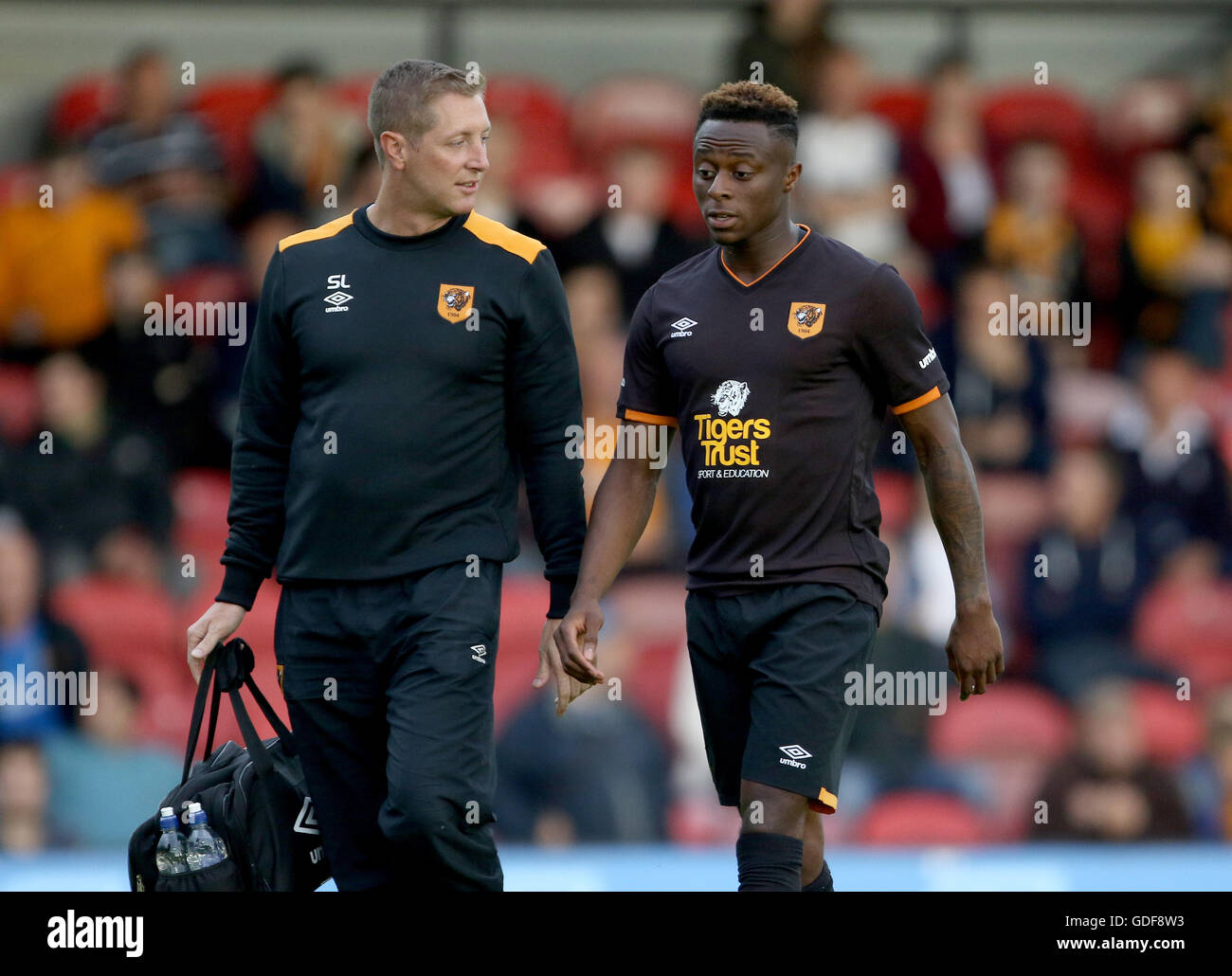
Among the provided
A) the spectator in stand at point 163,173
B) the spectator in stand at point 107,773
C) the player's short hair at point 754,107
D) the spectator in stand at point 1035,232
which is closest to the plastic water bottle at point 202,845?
the player's short hair at point 754,107

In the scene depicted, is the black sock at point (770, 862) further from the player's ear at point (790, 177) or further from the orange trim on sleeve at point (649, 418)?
the player's ear at point (790, 177)

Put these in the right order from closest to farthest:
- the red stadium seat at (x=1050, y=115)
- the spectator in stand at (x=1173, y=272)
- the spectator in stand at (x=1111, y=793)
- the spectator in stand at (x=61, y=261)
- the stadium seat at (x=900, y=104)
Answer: the spectator in stand at (x=1111, y=793) → the spectator in stand at (x=61, y=261) → the spectator in stand at (x=1173, y=272) → the stadium seat at (x=900, y=104) → the red stadium seat at (x=1050, y=115)

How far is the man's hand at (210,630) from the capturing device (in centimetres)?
460

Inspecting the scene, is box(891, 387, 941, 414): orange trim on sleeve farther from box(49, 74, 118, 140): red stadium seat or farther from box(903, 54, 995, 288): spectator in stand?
box(49, 74, 118, 140): red stadium seat

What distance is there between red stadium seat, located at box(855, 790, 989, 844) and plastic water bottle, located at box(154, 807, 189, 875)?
3782 mm

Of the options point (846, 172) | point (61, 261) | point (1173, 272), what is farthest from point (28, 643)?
point (1173, 272)

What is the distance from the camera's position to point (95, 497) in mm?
8117

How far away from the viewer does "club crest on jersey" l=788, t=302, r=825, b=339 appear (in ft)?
14.4

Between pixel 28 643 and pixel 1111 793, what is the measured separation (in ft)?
14.9

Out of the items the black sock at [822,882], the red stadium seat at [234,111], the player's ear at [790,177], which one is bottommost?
the black sock at [822,882]

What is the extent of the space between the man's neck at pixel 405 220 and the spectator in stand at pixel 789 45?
458 cm

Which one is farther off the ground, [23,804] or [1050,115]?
[1050,115]

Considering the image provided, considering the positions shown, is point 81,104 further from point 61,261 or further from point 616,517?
point 616,517

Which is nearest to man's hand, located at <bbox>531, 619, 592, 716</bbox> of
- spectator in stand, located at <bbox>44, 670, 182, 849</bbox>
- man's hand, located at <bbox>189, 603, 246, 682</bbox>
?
man's hand, located at <bbox>189, 603, 246, 682</bbox>
